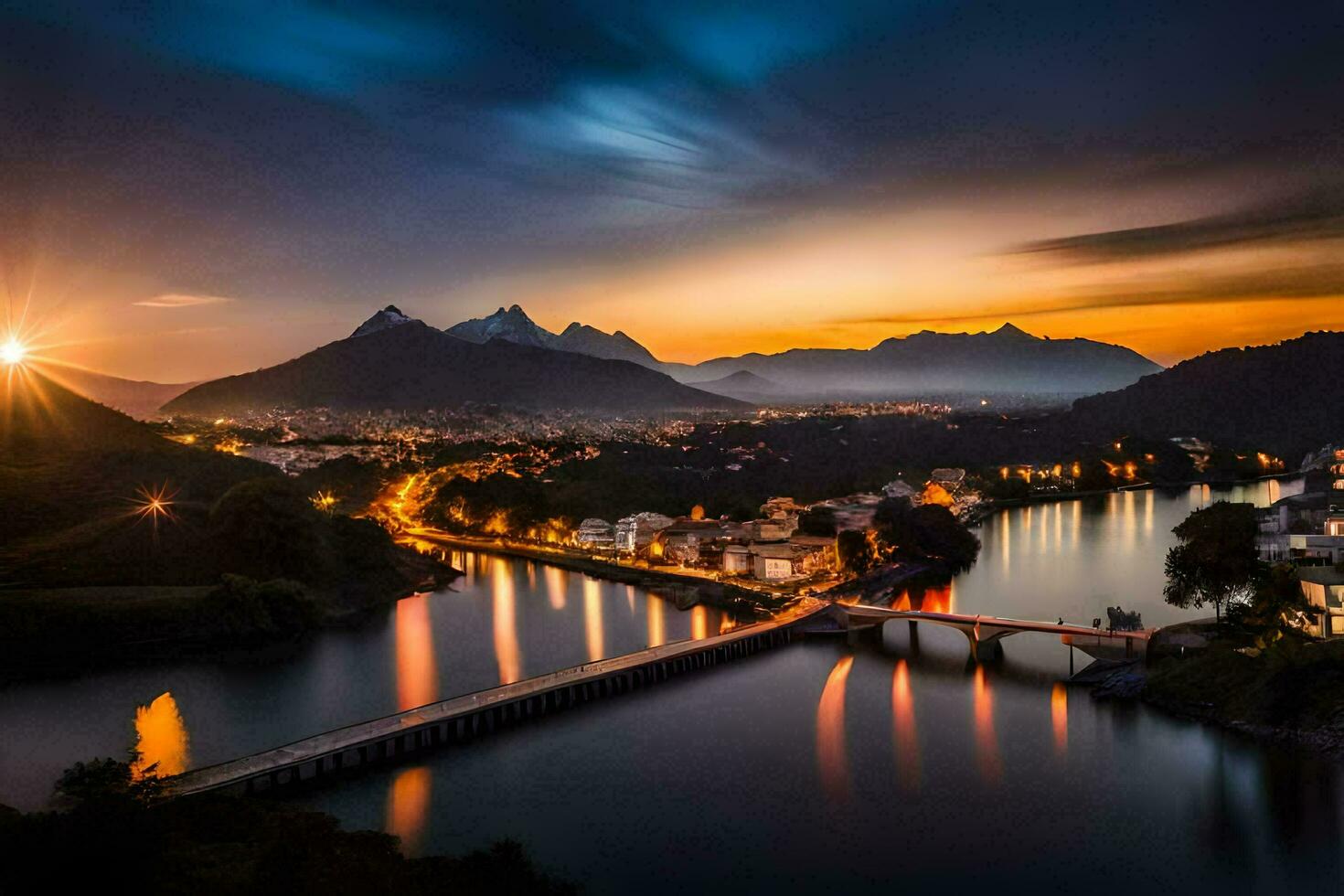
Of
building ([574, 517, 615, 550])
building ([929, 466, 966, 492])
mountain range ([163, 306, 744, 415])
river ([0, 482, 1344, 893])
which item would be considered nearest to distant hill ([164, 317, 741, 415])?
mountain range ([163, 306, 744, 415])

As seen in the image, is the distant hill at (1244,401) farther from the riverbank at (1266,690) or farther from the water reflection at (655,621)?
the riverbank at (1266,690)

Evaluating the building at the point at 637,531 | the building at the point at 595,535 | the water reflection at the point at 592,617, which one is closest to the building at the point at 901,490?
the building at the point at 637,531

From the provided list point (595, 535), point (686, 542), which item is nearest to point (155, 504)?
point (595, 535)

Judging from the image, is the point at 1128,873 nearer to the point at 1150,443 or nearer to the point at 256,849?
the point at 256,849

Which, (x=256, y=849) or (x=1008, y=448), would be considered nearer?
(x=256, y=849)

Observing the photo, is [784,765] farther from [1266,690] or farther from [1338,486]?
[1338,486]

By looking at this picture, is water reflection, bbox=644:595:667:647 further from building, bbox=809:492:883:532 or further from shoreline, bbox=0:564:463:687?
building, bbox=809:492:883:532

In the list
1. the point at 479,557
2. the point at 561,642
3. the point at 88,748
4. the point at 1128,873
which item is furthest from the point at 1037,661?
the point at 479,557
